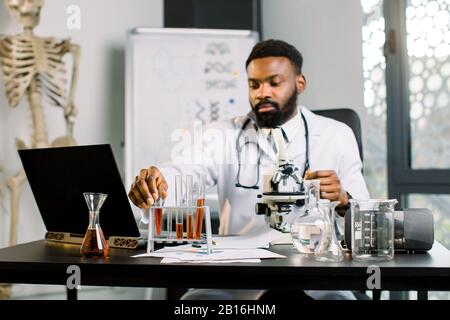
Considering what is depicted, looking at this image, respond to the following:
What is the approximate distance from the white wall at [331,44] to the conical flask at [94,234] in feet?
4.73

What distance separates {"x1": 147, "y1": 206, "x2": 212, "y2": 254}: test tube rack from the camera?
4.58 ft

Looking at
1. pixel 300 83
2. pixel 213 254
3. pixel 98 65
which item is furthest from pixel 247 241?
pixel 98 65

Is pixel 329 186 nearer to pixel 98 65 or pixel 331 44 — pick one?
pixel 331 44

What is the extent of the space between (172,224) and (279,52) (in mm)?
1061

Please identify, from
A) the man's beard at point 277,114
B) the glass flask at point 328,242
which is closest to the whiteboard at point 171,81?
the man's beard at point 277,114

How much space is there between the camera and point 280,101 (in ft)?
7.71

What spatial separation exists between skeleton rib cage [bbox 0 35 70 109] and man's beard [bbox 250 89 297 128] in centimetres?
105

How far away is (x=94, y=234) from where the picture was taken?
1336 millimetres

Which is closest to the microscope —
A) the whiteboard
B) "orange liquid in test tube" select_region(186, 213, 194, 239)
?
"orange liquid in test tube" select_region(186, 213, 194, 239)

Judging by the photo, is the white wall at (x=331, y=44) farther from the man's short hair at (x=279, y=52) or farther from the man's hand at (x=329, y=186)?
the man's hand at (x=329, y=186)

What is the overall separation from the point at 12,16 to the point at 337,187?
190 cm

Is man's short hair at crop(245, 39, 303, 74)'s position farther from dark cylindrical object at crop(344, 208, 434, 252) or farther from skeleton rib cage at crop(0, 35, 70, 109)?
dark cylindrical object at crop(344, 208, 434, 252)

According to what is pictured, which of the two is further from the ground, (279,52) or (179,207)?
(279,52)
